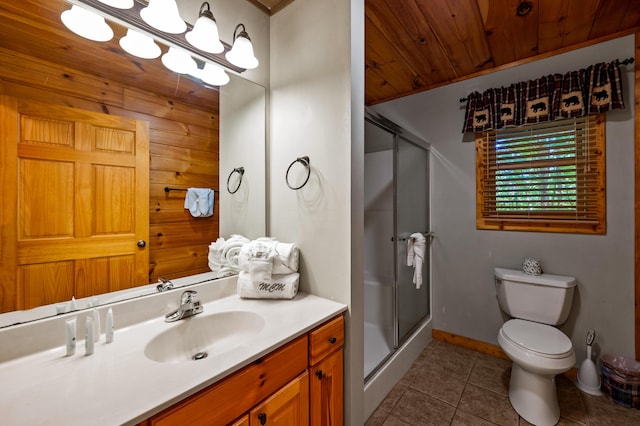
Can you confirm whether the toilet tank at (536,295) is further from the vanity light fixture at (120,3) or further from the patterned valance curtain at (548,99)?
the vanity light fixture at (120,3)

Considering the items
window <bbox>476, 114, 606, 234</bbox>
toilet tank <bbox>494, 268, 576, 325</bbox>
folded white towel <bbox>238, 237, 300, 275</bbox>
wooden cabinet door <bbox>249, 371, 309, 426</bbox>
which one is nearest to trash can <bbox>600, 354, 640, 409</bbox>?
toilet tank <bbox>494, 268, 576, 325</bbox>

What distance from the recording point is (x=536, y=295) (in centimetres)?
189

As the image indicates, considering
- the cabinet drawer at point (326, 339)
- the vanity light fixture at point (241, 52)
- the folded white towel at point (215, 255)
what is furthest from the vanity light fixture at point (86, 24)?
the cabinet drawer at point (326, 339)

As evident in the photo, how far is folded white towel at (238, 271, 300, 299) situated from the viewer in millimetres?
1344

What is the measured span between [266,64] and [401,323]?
6.85 ft

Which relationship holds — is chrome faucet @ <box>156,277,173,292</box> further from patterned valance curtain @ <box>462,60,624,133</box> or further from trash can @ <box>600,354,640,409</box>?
trash can @ <box>600,354,640,409</box>

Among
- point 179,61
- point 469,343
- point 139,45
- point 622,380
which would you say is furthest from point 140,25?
point 622,380

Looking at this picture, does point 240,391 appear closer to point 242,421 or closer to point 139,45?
point 242,421

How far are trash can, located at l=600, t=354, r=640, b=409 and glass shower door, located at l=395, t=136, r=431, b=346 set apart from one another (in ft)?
3.85

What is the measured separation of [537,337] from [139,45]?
8.64 ft

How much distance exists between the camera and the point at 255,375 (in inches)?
34.0

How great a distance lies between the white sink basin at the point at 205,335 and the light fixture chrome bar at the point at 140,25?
1.25 metres

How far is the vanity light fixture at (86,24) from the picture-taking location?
97 cm

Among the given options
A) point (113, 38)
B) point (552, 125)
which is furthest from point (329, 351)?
point (552, 125)
